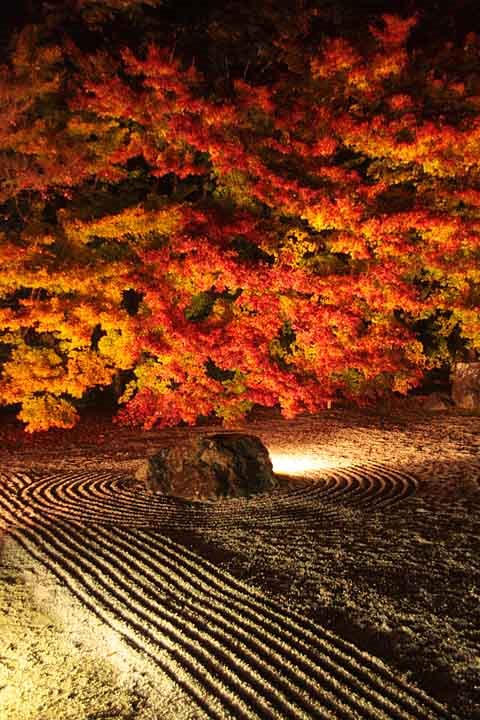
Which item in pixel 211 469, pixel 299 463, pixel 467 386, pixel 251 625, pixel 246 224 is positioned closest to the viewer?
pixel 251 625

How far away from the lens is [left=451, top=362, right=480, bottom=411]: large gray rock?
15.8 m

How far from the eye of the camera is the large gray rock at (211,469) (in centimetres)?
867

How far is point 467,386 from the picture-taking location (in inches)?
628

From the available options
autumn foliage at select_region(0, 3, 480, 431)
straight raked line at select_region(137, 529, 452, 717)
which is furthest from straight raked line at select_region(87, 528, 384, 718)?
autumn foliage at select_region(0, 3, 480, 431)

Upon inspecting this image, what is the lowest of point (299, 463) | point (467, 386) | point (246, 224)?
point (299, 463)

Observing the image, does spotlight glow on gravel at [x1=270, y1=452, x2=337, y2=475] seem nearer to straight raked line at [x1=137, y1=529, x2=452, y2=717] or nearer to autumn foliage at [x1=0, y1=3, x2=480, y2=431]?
autumn foliage at [x1=0, y1=3, x2=480, y2=431]

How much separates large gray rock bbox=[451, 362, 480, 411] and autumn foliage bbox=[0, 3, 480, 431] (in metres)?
3.80

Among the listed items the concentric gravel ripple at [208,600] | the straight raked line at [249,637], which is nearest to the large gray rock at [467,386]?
the concentric gravel ripple at [208,600]

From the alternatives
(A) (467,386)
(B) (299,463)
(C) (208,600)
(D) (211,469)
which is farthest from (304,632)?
(A) (467,386)

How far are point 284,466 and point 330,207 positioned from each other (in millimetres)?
4850

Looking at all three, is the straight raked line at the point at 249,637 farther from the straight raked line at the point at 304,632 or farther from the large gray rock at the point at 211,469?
the large gray rock at the point at 211,469

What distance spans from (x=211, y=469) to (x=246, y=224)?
16.4 ft

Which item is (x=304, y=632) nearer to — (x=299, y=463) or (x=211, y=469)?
(x=211, y=469)

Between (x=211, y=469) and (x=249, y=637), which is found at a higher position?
(x=211, y=469)
